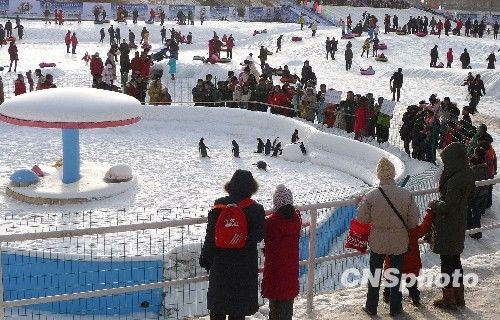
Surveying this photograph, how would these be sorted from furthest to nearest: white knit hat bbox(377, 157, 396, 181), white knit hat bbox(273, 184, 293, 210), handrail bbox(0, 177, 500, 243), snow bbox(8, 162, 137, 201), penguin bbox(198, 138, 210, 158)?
1. penguin bbox(198, 138, 210, 158)
2. snow bbox(8, 162, 137, 201)
3. white knit hat bbox(377, 157, 396, 181)
4. handrail bbox(0, 177, 500, 243)
5. white knit hat bbox(273, 184, 293, 210)

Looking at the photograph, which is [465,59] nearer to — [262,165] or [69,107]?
[262,165]

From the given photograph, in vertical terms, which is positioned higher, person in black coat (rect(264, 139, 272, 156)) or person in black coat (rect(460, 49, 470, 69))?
person in black coat (rect(460, 49, 470, 69))

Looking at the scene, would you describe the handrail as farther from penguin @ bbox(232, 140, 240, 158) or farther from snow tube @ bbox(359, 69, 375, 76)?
snow tube @ bbox(359, 69, 375, 76)

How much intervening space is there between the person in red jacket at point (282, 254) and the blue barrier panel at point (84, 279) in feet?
14.6

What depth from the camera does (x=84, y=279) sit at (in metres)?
10.3

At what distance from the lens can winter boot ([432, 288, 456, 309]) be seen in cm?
656

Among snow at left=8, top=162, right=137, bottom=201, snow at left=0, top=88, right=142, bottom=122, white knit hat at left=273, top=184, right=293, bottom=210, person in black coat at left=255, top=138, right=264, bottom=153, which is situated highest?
white knit hat at left=273, top=184, right=293, bottom=210

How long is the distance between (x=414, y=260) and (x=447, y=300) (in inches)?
18.4

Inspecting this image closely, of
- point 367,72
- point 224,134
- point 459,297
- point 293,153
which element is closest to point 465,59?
point 367,72

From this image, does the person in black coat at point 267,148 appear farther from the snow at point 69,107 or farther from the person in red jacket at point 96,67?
the person in red jacket at point 96,67

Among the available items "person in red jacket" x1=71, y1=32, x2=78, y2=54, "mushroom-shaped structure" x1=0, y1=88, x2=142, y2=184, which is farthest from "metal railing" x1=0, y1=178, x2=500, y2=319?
"person in red jacket" x1=71, y1=32, x2=78, y2=54

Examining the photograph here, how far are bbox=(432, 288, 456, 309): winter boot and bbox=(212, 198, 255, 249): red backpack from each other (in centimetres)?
247

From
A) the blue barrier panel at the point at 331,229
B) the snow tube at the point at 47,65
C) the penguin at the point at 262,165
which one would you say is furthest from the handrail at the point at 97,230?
the snow tube at the point at 47,65

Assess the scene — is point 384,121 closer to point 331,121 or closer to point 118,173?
point 331,121
